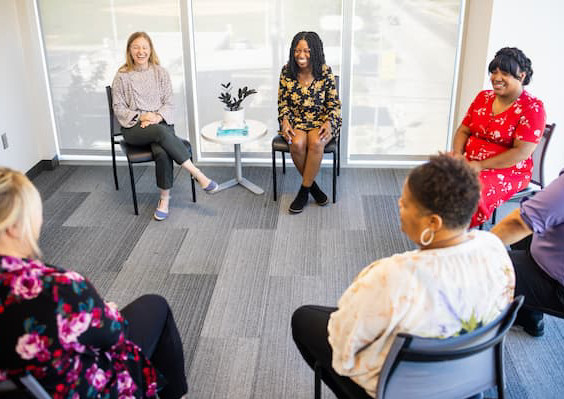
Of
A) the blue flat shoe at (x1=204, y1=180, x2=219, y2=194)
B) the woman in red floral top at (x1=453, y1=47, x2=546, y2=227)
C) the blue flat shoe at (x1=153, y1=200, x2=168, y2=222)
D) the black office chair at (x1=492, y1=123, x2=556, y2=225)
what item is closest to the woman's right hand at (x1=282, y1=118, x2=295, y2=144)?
the blue flat shoe at (x1=204, y1=180, x2=219, y2=194)

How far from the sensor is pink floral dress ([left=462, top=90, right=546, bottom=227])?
119 inches

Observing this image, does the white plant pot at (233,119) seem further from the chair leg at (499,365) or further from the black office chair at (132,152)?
the chair leg at (499,365)

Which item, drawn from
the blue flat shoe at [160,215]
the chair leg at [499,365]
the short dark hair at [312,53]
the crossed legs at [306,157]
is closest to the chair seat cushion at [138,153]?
the blue flat shoe at [160,215]

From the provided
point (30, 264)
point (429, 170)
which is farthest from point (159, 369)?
point (429, 170)

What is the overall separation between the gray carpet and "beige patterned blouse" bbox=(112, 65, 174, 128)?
62cm

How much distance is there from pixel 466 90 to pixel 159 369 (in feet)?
10.4

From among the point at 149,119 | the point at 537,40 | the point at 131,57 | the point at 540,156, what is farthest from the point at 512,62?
the point at 131,57

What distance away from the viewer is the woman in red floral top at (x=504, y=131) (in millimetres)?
2988

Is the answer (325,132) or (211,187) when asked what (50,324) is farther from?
(325,132)

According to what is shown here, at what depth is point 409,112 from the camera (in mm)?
4594

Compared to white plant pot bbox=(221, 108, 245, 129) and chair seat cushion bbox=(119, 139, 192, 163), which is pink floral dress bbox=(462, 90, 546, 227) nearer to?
white plant pot bbox=(221, 108, 245, 129)

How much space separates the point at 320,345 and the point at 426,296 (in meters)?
0.52

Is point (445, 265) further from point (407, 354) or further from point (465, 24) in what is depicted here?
point (465, 24)

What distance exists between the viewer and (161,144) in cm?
387
